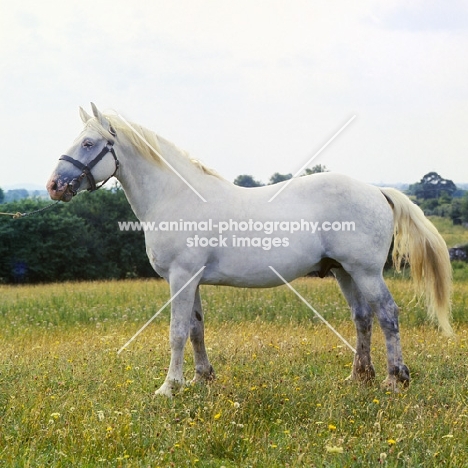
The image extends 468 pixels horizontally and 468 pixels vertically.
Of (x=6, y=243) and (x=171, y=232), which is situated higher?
(x=171, y=232)

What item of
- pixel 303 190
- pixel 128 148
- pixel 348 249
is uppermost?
pixel 128 148

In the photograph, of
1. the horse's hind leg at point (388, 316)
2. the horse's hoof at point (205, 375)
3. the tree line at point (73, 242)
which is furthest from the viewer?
the tree line at point (73, 242)

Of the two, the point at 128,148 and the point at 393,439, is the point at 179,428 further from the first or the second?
the point at 128,148

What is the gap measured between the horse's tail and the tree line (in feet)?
61.9

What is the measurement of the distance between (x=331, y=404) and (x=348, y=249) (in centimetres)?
152

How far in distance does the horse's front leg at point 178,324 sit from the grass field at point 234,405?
150mm

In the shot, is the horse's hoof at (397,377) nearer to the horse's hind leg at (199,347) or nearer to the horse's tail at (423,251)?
the horse's tail at (423,251)

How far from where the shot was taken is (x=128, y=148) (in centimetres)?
562

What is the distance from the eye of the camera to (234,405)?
4691 mm

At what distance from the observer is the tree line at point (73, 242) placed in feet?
85.6

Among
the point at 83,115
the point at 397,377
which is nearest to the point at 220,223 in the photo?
the point at 83,115

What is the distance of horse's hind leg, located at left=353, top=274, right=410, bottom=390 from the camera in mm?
5691

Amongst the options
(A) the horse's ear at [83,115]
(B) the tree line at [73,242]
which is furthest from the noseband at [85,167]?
(B) the tree line at [73,242]

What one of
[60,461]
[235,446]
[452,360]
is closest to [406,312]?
[452,360]
